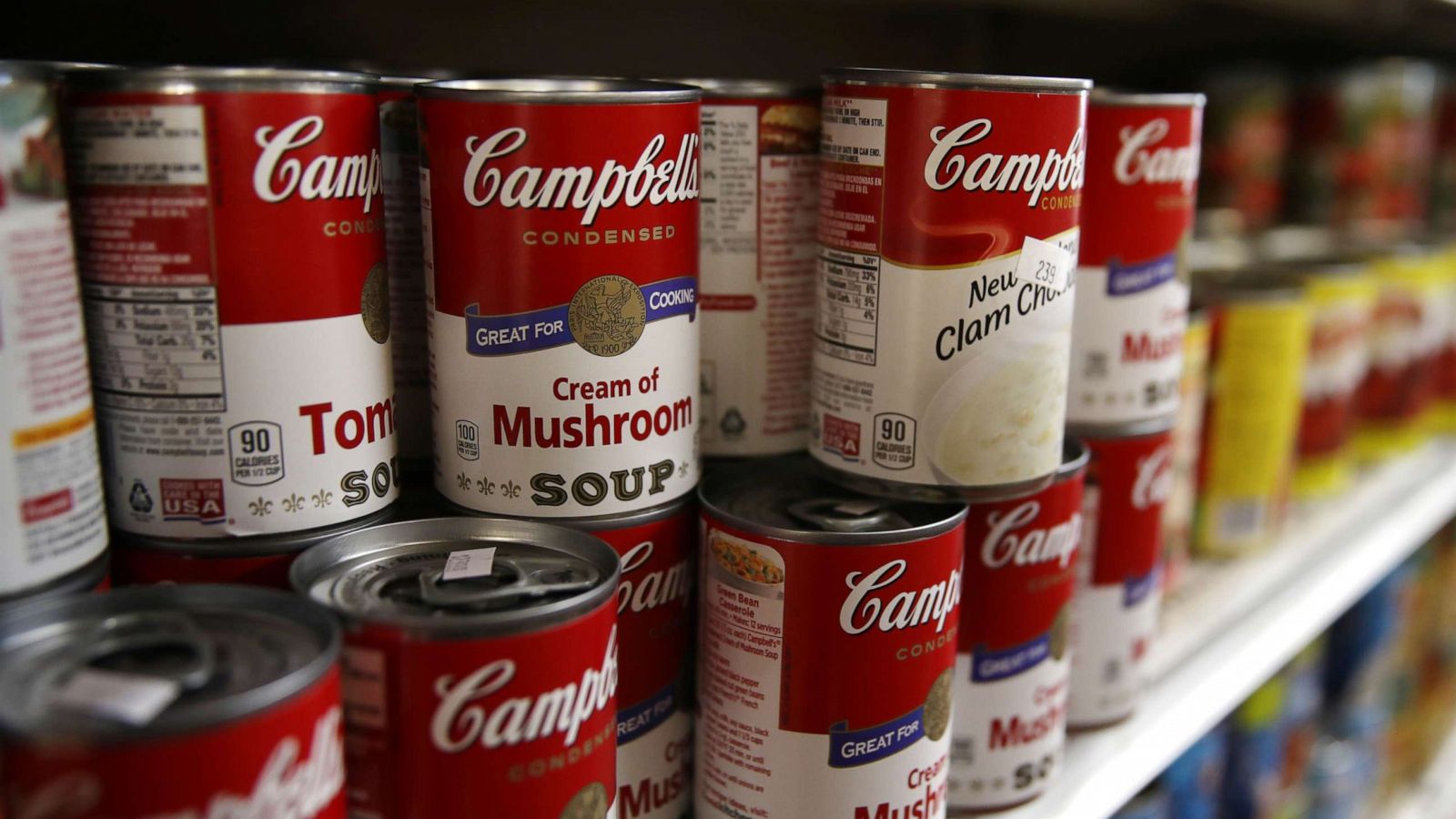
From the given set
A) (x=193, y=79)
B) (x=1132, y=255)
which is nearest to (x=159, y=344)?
(x=193, y=79)

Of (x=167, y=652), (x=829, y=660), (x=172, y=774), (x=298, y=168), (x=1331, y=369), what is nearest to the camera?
(x=172, y=774)

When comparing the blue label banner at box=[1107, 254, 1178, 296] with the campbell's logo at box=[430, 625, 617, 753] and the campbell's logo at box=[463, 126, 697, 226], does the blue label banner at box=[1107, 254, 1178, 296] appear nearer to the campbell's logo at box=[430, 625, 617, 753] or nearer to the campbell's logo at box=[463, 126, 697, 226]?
the campbell's logo at box=[463, 126, 697, 226]

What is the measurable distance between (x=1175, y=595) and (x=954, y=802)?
0.71m

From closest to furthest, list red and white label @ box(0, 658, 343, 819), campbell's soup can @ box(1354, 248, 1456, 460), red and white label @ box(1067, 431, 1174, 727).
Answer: red and white label @ box(0, 658, 343, 819) < red and white label @ box(1067, 431, 1174, 727) < campbell's soup can @ box(1354, 248, 1456, 460)

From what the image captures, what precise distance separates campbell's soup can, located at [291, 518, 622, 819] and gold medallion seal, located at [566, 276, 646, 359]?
16 cm

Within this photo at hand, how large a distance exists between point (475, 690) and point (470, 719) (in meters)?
0.02

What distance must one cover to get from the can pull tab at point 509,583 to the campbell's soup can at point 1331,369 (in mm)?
1396

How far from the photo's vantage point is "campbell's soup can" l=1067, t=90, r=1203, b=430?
1150 mm

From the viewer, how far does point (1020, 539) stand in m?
1.06

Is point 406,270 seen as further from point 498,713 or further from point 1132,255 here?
point 1132,255

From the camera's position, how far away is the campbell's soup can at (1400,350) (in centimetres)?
206

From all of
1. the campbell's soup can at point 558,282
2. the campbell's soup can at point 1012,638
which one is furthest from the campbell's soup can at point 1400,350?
the campbell's soup can at point 558,282

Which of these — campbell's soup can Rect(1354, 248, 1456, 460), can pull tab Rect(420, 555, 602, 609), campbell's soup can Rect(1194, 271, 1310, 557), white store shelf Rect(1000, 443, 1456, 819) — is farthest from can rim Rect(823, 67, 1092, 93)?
→ campbell's soup can Rect(1354, 248, 1456, 460)

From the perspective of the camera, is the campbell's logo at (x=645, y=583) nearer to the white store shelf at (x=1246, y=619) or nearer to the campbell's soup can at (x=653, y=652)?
the campbell's soup can at (x=653, y=652)
